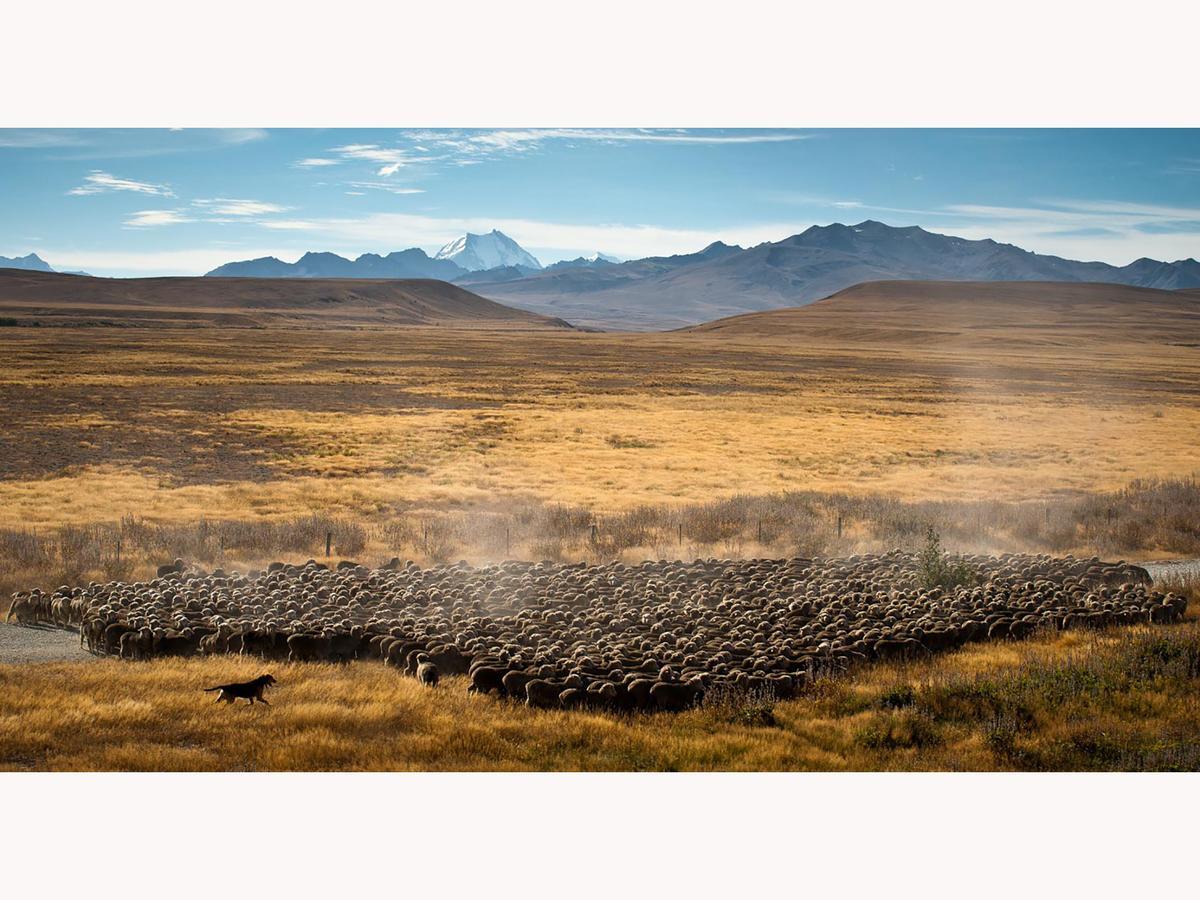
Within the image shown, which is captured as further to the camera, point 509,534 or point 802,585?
point 509,534

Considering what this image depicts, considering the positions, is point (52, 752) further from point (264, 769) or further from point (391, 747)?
point (391, 747)

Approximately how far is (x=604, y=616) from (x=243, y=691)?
5.50 m

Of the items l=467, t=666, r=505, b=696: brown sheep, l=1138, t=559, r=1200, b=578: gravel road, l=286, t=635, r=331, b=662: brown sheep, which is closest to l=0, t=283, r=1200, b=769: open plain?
l=467, t=666, r=505, b=696: brown sheep

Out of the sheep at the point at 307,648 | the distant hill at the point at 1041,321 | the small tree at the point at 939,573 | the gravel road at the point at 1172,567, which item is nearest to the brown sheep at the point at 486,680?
the sheep at the point at 307,648

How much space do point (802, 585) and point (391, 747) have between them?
30.1 feet

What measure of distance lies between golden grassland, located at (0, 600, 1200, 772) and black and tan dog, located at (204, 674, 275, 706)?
0.15m

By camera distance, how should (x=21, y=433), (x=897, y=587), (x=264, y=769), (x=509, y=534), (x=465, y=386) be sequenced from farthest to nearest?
(x=465, y=386)
(x=21, y=433)
(x=509, y=534)
(x=897, y=587)
(x=264, y=769)

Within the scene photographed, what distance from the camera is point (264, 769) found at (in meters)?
8.83

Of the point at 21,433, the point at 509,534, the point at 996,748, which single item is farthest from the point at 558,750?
the point at 21,433

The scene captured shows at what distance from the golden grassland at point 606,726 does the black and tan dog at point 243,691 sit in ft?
0.50

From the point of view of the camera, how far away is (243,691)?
10289 millimetres

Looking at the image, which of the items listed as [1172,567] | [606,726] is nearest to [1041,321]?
[1172,567]

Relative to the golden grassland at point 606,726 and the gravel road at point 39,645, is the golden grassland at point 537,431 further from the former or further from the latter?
the golden grassland at point 606,726

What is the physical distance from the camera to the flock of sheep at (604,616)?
37.6 ft
